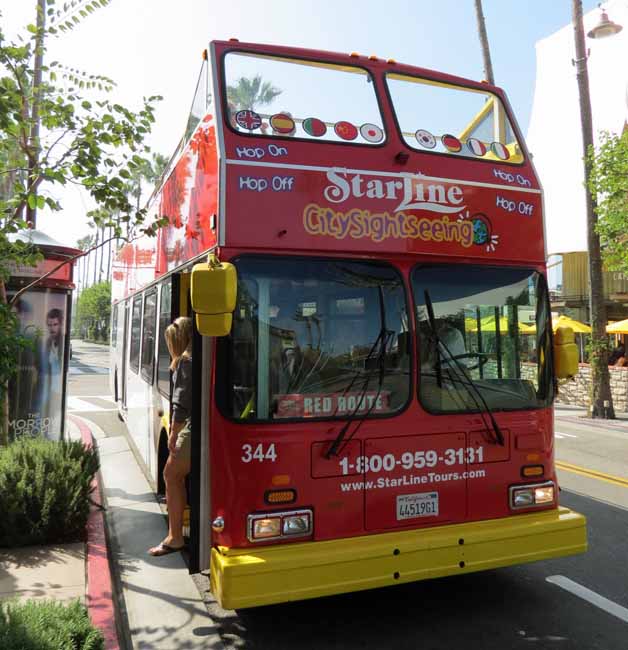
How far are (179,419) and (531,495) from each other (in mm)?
2678

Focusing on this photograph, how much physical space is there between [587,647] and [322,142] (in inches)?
145

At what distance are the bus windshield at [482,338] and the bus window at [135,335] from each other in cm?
484

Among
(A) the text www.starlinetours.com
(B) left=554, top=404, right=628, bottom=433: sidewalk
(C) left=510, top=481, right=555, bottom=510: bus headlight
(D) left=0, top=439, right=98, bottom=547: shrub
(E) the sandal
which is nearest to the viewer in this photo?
(A) the text www.starlinetours.com

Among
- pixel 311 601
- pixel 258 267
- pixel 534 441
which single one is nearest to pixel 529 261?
pixel 534 441

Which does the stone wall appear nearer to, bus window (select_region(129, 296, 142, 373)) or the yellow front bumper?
bus window (select_region(129, 296, 142, 373))

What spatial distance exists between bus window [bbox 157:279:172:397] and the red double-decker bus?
1.15m

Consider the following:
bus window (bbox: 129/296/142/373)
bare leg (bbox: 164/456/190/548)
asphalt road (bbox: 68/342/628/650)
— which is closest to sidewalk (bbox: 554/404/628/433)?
asphalt road (bbox: 68/342/628/650)

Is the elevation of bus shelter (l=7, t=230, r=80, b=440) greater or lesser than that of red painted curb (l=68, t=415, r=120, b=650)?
greater

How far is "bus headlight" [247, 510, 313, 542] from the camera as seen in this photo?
394 cm

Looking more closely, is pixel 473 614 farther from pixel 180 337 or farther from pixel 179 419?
pixel 180 337

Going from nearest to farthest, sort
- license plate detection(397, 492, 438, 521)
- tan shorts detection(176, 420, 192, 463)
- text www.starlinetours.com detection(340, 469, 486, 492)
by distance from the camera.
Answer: text www.starlinetours.com detection(340, 469, 486, 492), license plate detection(397, 492, 438, 521), tan shorts detection(176, 420, 192, 463)

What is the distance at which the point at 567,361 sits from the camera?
486cm

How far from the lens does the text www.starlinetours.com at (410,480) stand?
4.17 m

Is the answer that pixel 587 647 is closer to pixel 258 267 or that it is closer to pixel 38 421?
pixel 258 267
